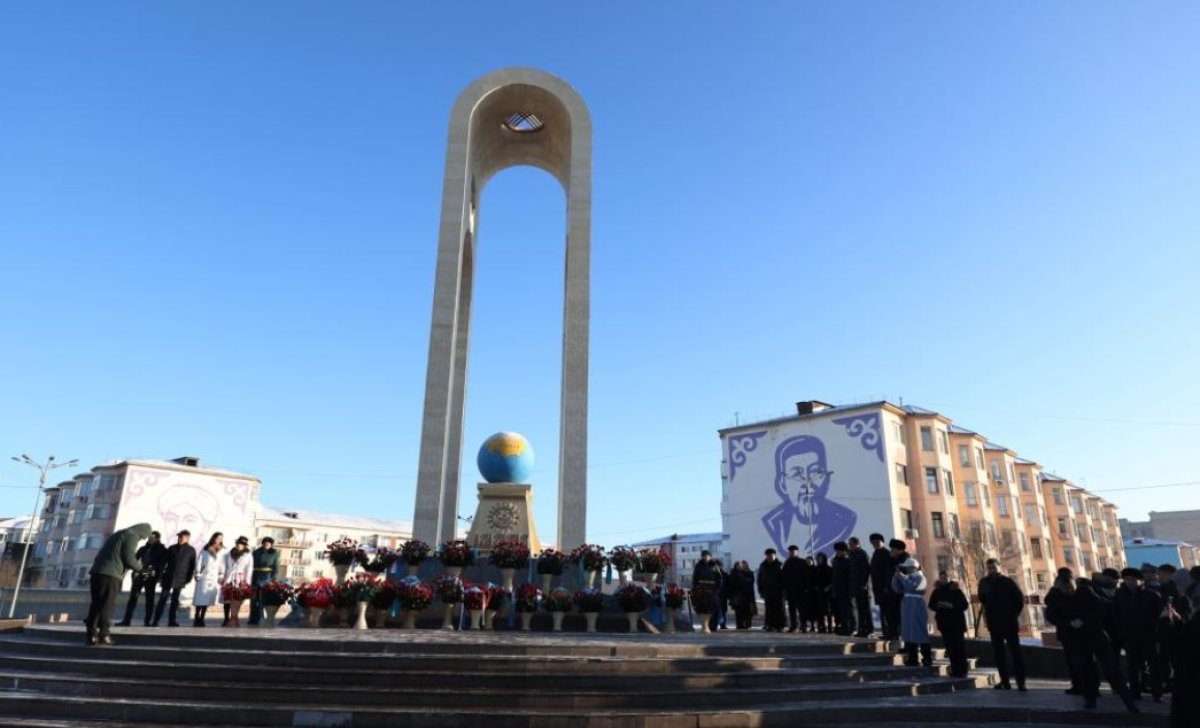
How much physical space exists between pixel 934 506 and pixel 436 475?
1494 inches

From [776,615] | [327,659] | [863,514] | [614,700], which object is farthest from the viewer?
[863,514]

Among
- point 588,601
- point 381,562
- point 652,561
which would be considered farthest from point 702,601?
point 381,562

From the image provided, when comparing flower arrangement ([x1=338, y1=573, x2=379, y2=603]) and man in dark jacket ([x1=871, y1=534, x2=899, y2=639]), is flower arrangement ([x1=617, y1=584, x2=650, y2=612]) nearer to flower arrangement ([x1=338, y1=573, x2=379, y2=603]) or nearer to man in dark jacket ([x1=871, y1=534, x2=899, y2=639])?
man in dark jacket ([x1=871, y1=534, x2=899, y2=639])

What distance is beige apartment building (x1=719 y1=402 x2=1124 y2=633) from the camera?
43.6 meters

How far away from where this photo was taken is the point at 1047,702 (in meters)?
7.82

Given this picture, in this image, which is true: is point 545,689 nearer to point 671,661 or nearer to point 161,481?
point 671,661

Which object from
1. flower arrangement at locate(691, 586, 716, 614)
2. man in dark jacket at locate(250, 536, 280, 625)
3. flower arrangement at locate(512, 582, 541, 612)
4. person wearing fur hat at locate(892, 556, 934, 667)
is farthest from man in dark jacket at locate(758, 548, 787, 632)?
man in dark jacket at locate(250, 536, 280, 625)

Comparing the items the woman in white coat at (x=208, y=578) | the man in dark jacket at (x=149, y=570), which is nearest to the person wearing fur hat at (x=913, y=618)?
the woman in white coat at (x=208, y=578)

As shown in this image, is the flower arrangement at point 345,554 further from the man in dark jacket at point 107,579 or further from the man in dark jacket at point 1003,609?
the man in dark jacket at point 1003,609

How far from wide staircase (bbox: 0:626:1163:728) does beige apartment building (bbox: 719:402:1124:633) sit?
123 feet

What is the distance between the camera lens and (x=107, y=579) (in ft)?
28.8

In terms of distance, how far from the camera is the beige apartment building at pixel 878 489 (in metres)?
43.6

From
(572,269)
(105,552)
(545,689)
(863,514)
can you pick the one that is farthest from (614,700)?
(863,514)

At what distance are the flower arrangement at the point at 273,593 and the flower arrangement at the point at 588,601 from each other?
16.2 feet
